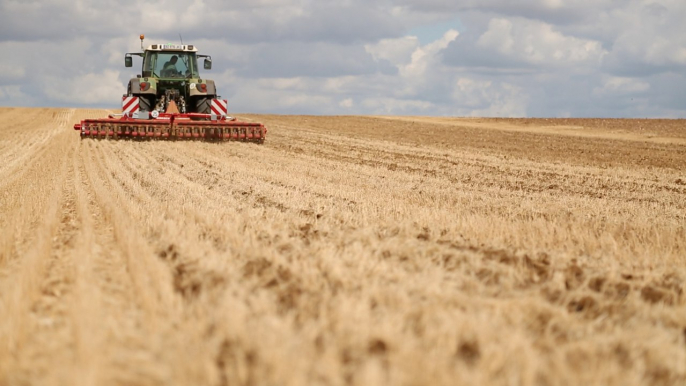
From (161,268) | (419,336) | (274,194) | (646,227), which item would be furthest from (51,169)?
(419,336)

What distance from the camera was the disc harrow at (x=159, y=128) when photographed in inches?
717

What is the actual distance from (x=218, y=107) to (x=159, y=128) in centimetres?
183

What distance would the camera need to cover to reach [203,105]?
63.9 feet

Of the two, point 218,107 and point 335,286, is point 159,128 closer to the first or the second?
point 218,107

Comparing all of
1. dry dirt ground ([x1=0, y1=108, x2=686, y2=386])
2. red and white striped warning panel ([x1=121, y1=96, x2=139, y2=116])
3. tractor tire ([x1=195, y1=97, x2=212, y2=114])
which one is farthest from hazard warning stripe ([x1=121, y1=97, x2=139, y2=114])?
dry dirt ground ([x1=0, y1=108, x2=686, y2=386])

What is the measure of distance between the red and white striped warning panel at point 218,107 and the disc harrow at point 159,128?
0.60 m

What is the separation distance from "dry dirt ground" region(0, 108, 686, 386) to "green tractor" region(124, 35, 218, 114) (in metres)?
9.82

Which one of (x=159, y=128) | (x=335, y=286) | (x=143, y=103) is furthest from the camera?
(x=143, y=103)

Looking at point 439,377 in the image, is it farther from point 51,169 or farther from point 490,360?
point 51,169

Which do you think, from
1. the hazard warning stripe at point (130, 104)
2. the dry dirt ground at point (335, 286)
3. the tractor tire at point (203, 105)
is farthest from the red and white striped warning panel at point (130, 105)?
the dry dirt ground at point (335, 286)

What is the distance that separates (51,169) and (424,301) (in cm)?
994

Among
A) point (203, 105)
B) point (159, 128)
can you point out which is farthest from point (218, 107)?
point (159, 128)

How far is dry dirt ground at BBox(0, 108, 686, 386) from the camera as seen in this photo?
8.84 feet

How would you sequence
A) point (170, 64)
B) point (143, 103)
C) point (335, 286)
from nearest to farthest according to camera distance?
point (335, 286)
point (143, 103)
point (170, 64)
